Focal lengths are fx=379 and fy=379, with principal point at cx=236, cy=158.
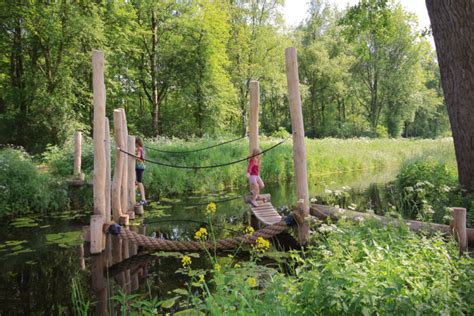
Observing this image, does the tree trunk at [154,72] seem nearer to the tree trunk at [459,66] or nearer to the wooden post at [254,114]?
the wooden post at [254,114]

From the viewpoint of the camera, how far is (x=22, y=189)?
10.0 meters

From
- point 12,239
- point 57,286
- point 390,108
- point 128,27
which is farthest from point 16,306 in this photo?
point 390,108

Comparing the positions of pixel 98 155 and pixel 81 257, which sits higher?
pixel 98 155

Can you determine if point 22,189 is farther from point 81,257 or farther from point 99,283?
point 99,283

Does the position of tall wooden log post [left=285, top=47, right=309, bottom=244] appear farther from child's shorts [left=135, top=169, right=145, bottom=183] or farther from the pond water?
child's shorts [left=135, top=169, right=145, bottom=183]

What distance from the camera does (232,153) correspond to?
16.2 meters

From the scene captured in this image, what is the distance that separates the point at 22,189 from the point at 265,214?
6608 mm

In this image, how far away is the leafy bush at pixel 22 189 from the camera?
32.1 ft

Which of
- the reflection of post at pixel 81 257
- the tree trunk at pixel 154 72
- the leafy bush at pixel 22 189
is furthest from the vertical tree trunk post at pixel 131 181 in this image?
the tree trunk at pixel 154 72

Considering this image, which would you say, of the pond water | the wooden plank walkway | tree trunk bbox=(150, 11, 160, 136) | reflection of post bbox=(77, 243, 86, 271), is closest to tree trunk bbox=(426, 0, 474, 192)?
the pond water

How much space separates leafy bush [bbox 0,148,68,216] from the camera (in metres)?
9.78

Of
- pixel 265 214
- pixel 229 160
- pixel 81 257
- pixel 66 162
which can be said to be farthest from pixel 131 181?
pixel 229 160

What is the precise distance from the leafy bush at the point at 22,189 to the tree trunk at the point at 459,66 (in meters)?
9.78

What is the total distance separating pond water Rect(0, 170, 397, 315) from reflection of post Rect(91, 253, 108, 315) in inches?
0.5
